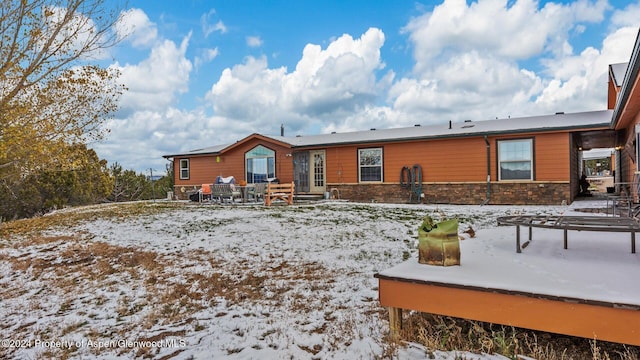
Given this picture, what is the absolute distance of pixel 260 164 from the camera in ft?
53.2

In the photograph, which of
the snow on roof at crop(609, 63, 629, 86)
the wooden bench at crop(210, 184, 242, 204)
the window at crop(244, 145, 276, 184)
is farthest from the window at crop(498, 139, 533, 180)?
the wooden bench at crop(210, 184, 242, 204)

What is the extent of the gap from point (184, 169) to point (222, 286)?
1555 centimetres

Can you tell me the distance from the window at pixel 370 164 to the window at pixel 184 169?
31.3 feet

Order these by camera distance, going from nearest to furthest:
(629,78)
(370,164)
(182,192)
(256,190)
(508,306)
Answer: (508,306), (629,78), (256,190), (370,164), (182,192)

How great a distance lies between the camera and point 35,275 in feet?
16.9

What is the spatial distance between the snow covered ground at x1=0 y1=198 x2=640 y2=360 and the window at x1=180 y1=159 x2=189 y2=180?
11.3 metres

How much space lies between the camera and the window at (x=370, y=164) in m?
13.9

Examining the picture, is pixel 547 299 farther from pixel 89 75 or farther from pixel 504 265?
pixel 89 75

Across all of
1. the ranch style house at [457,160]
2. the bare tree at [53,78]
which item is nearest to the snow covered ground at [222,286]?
the bare tree at [53,78]

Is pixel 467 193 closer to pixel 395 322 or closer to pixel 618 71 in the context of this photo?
pixel 618 71

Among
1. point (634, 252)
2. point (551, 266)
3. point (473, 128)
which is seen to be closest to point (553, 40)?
point (473, 128)

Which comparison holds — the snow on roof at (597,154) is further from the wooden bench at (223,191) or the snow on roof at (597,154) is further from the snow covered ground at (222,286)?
the wooden bench at (223,191)

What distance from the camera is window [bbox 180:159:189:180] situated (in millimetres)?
18562

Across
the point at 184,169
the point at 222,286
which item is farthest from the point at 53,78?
the point at 184,169
